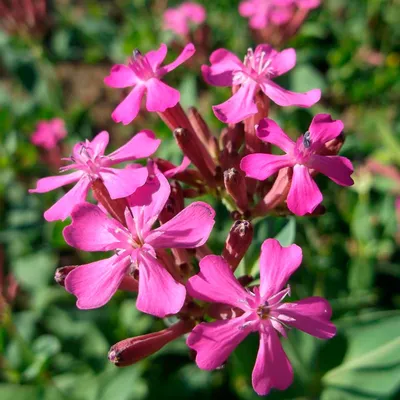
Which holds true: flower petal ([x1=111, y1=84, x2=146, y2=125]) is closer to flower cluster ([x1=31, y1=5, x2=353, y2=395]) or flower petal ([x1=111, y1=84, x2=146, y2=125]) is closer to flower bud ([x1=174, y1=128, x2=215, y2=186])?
flower cluster ([x1=31, y1=5, x2=353, y2=395])

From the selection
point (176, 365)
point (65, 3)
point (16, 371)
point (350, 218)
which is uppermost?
point (65, 3)

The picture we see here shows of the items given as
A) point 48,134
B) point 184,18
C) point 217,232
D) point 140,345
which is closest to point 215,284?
point 140,345

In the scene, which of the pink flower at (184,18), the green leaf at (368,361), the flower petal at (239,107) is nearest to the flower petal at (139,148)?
the flower petal at (239,107)

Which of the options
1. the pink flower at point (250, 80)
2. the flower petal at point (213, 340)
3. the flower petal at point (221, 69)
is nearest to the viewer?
the flower petal at point (213, 340)

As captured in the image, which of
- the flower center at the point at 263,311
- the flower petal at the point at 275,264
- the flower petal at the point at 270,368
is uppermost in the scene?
the flower petal at the point at 275,264

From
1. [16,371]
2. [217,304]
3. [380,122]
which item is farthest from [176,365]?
[380,122]

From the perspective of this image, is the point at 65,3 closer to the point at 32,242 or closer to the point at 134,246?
the point at 32,242

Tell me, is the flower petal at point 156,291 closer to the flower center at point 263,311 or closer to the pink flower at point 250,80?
the flower center at point 263,311
